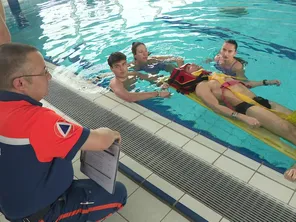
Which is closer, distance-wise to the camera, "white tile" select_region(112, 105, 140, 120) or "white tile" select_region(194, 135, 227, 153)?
"white tile" select_region(194, 135, 227, 153)

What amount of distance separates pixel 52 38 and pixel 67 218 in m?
6.15

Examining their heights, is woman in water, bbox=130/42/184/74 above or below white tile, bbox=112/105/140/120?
above

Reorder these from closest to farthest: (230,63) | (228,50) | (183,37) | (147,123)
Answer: (147,123)
(228,50)
(230,63)
(183,37)

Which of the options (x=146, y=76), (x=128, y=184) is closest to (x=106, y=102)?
(x=146, y=76)

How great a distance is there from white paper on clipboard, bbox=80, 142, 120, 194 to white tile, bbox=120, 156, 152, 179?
62 cm

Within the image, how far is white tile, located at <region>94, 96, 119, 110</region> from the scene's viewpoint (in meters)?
3.88

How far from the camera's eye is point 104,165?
203 cm

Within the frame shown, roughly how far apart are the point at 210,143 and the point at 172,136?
46cm

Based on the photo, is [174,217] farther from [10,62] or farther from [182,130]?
[10,62]

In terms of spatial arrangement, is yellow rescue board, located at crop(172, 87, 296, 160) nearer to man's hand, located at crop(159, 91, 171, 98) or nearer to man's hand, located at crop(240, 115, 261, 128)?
man's hand, located at crop(240, 115, 261, 128)

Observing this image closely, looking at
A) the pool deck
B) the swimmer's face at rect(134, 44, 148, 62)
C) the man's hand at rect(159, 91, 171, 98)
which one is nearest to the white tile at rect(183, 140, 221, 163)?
the pool deck

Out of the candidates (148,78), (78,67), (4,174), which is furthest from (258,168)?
(78,67)

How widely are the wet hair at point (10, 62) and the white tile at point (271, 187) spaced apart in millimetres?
2193

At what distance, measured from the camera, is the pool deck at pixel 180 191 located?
2.25 m
